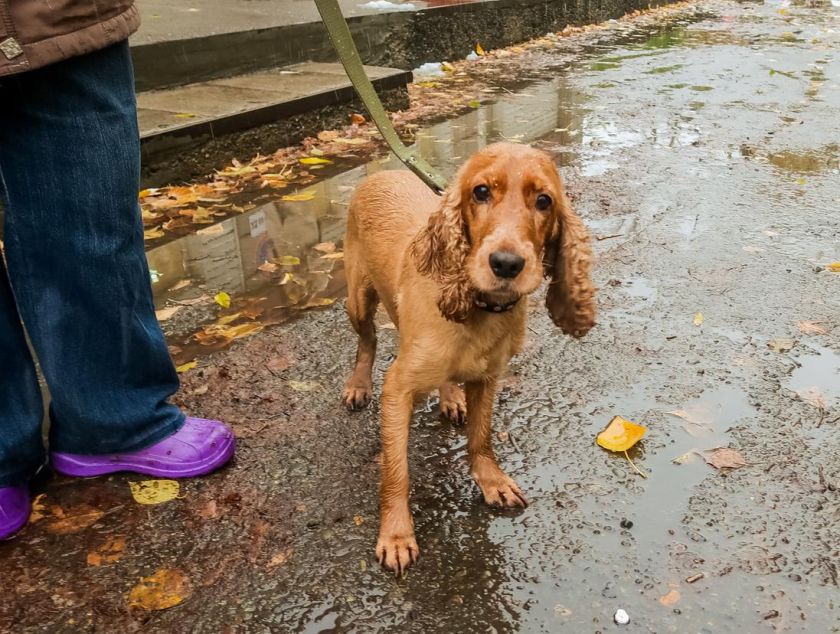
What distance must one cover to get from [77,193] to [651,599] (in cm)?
206

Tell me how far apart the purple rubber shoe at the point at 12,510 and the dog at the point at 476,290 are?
1162 millimetres

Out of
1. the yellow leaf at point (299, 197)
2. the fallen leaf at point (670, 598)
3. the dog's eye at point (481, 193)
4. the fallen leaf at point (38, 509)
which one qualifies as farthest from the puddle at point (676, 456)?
the yellow leaf at point (299, 197)

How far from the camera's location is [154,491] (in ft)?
8.50

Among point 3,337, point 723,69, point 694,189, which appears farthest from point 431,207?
point 723,69

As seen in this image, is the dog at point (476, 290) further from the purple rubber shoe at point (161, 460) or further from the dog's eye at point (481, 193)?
the purple rubber shoe at point (161, 460)

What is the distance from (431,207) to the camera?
293cm

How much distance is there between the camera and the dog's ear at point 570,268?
233 centimetres

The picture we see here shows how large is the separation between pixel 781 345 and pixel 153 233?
11.7 feet

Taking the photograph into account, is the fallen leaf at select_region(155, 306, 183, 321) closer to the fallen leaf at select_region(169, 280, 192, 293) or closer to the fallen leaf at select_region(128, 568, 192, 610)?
the fallen leaf at select_region(169, 280, 192, 293)

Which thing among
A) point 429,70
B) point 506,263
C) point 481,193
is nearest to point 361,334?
point 481,193

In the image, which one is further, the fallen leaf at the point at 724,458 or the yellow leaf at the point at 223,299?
the yellow leaf at the point at 223,299

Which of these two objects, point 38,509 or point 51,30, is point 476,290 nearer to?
point 51,30

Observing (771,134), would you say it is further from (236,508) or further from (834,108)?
(236,508)

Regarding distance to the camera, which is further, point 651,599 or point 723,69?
point 723,69
